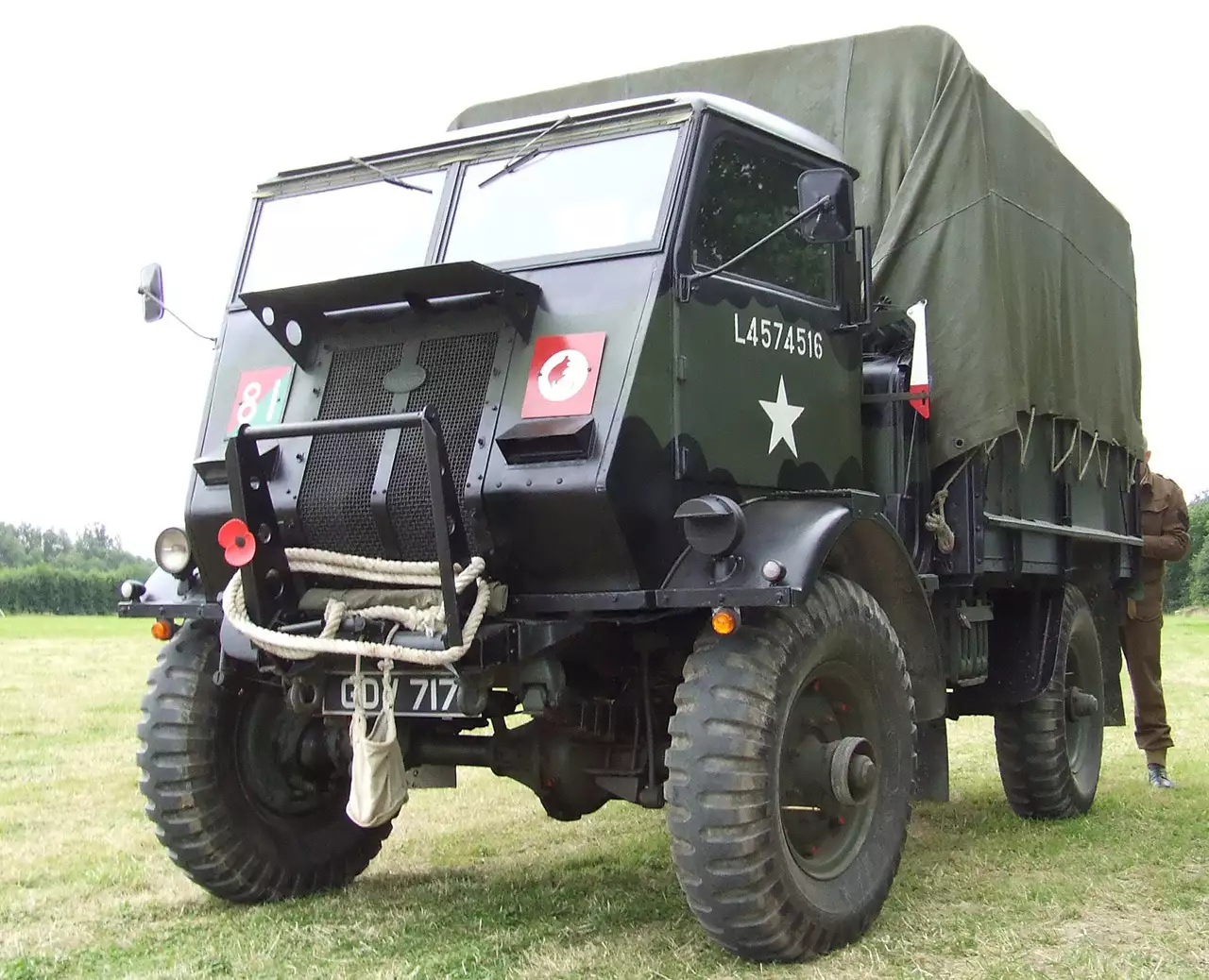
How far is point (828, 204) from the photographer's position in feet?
17.4

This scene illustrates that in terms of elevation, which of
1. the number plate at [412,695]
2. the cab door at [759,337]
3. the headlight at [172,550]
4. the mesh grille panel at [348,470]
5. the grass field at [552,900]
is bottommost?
the grass field at [552,900]

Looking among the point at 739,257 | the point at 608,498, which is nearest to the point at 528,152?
the point at 739,257

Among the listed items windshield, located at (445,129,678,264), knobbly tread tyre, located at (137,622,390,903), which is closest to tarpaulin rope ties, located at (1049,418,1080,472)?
windshield, located at (445,129,678,264)

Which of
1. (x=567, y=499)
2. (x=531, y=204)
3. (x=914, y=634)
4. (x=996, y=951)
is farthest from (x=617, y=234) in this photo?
(x=996, y=951)

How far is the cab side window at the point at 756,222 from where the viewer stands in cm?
544

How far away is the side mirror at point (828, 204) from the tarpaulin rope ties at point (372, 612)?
67.6 inches

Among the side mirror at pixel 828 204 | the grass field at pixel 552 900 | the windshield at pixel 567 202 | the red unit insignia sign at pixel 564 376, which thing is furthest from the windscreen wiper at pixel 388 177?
the grass field at pixel 552 900

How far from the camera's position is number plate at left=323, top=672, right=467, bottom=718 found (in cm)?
492

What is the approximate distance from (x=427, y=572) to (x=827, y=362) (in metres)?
1.96

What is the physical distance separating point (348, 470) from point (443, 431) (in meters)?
0.40

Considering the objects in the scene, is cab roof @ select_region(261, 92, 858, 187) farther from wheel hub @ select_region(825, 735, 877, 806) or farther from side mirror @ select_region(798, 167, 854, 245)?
wheel hub @ select_region(825, 735, 877, 806)

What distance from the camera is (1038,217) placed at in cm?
735

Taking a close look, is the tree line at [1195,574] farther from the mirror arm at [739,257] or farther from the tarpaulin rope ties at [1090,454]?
the mirror arm at [739,257]

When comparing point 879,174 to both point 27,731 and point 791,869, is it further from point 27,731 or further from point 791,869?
point 27,731
